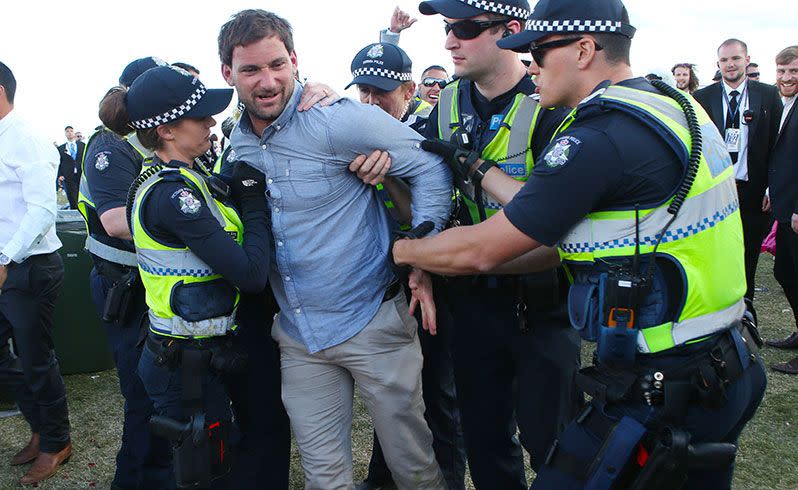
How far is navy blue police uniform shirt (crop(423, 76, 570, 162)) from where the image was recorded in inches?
103

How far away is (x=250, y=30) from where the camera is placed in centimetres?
255

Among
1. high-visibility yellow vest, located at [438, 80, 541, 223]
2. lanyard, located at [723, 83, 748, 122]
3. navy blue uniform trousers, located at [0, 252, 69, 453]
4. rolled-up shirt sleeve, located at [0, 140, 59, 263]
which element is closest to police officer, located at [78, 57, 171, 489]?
rolled-up shirt sleeve, located at [0, 140, 59, 263]

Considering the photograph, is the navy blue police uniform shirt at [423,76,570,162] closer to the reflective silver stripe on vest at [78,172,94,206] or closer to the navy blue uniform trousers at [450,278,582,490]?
the navy blue uniform trousers at [450,278,582,490]

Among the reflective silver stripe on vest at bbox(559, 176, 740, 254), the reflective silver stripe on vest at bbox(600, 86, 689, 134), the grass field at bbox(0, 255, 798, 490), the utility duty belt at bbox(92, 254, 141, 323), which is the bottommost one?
the grass field at bbox(0, 255, 798, 490)

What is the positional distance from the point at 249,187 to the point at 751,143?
4.62 meters

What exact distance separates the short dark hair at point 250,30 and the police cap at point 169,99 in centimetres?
16

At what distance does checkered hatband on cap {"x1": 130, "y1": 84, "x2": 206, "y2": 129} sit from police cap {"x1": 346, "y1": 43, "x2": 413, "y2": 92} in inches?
54.5

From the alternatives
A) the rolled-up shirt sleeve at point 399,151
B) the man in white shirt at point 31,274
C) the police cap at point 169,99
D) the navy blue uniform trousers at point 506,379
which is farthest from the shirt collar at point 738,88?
the man in white shirt at point 31,274

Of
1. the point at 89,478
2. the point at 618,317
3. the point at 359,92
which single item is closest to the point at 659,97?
the point at 618,317

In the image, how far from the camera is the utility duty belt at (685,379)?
1984 millimetres

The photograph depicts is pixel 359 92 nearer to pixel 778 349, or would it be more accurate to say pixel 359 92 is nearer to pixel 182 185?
pixel 182 185

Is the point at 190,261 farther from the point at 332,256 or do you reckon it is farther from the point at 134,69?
the point at 134,69

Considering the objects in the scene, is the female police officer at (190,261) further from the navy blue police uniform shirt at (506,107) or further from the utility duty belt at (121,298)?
the navy blue police uniform shirt at (506,107)

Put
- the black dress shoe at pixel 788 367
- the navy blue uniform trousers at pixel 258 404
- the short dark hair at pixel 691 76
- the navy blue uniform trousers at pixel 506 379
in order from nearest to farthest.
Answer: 1. the navy blue uniform trousers at pixel 506 379
2. the navy blue uniform trousers at pixel 258 404
3. the black dress shoe at pixel 788 367
4. the short dark hair at pixel 691 76
